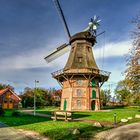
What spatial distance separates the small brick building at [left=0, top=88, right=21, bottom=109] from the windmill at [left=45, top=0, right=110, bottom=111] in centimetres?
2993

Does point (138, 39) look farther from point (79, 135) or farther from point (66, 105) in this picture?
point (66, 105)

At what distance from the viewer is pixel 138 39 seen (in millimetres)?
23469

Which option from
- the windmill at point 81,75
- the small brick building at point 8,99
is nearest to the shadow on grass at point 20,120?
the windmill at point 81,75

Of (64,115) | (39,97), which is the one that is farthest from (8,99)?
(64,115)

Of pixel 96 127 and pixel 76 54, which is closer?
pixel 96 127

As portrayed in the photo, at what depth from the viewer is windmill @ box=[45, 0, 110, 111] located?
51528mm

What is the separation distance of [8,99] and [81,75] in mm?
36603

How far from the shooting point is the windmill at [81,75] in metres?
51.5

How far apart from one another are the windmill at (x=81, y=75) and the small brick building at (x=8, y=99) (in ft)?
98.2

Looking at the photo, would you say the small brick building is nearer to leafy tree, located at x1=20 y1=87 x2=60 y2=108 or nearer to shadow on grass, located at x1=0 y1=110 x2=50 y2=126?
leafy tree, located at x1=20 y1=87 x2=60 y2=108

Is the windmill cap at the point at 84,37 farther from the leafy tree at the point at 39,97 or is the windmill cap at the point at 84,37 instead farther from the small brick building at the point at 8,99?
the leafy tree at the point at 39,97

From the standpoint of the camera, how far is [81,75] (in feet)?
171

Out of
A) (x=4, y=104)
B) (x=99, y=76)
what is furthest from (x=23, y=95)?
(x=99, y=76)

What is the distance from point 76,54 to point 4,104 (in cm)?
3635
